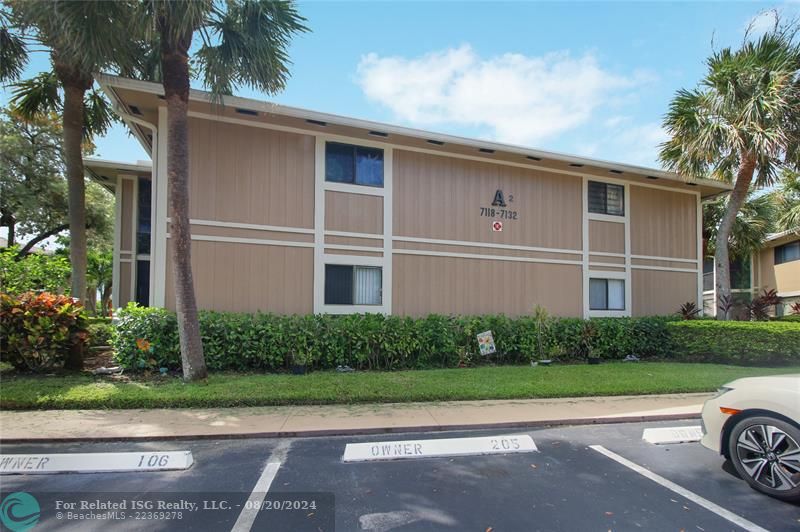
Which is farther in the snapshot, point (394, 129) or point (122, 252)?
point (122, 252)

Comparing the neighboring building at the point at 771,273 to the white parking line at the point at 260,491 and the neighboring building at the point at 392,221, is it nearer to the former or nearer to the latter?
the neighboring building at the point at 392,221

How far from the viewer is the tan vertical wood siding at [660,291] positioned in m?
13.6

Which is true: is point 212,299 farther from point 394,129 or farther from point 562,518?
point 562,518

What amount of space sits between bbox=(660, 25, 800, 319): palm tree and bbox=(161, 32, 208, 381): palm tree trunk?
12640 millimetres

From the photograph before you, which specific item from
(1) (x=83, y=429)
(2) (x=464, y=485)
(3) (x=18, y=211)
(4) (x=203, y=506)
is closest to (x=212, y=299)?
(1) (x=83, y=429)

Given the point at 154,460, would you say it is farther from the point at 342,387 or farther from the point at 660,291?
the point at 660,291

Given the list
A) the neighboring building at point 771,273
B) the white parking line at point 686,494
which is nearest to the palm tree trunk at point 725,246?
Result: the neighboring building at point 771,273

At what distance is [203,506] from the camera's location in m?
3.68

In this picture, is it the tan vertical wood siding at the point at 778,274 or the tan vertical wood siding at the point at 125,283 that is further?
the tan vertical wood siding at the point at 778,274

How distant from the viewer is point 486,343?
32.6ft

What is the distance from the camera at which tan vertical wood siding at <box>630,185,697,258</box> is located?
1373 centimetres

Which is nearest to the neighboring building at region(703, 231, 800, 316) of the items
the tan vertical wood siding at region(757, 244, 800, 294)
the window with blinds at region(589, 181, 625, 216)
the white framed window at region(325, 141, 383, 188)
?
the tan vertical wood siding at region(757, 244, 800, 294)

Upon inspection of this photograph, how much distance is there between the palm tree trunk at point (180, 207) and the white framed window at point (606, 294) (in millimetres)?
10959

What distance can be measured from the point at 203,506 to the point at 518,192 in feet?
36.1
